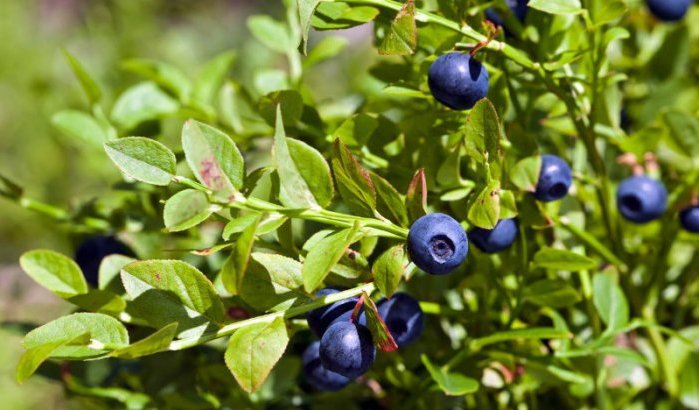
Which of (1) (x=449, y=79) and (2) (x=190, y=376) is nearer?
(1) (x=449, y=79)

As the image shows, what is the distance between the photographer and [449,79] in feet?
2.25

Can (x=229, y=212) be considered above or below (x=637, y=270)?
above

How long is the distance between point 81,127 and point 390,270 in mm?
579

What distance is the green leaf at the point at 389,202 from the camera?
0.68 metres

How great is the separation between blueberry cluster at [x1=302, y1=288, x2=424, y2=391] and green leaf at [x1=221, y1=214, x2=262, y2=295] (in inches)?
3.8

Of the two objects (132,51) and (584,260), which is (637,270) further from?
(132,51)

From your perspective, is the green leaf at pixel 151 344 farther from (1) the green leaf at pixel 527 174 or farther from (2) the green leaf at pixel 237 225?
(1) the green leaf at pixel 527 174

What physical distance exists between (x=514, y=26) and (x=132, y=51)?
2236 millimetres

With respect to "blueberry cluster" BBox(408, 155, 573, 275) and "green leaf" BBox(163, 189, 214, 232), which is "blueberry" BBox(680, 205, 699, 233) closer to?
"blueberry cluster" BBox(408, 155, 573, 275)

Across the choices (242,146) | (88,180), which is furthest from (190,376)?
(88,180)

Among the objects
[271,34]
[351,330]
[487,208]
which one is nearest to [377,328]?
[351,330]

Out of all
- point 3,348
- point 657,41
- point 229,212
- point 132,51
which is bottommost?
point 3,348

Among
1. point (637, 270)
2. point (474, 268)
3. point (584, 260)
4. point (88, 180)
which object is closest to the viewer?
point (584, 260)

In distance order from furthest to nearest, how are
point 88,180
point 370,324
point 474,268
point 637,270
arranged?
point 88,180, point 637,270, point 474,268, point 370,324
